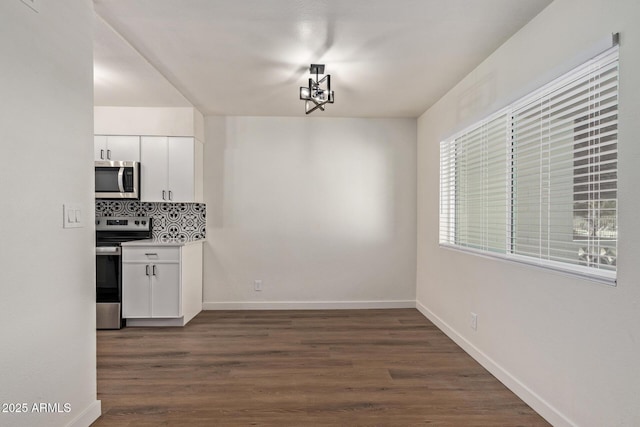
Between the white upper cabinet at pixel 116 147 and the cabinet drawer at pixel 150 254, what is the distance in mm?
1069

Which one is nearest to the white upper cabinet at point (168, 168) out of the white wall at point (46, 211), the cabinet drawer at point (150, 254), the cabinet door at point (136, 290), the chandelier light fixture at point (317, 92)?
the cabinet drawer at point (150, 254)

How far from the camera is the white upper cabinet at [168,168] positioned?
430 centimetres

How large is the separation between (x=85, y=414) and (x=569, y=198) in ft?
9.74

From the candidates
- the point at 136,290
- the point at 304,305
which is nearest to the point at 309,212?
the point at 304,305

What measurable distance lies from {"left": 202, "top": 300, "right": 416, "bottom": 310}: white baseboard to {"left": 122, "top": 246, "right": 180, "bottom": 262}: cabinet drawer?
1.00m

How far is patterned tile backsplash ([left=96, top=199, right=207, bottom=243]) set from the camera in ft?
15.0

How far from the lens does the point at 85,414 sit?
2080 millimetres

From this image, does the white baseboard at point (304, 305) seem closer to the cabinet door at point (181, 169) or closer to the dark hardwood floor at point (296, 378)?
the dark hardwood floor at point (296, 378)

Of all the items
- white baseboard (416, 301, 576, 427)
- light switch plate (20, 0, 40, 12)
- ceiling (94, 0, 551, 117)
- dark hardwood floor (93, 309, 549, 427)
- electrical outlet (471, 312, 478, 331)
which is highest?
ceiling (94, 0, 551, 117)

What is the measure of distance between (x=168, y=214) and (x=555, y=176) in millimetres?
4094

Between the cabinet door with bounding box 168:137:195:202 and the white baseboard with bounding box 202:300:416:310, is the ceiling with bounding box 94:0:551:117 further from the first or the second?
the white baseboard with bounding box 202:300:416:310

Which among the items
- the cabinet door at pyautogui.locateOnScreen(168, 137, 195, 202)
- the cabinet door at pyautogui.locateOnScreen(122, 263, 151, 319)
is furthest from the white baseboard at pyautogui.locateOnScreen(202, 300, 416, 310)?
the cabinet door at pyautogui.locateOnScreen(168, 137, 195, 202)

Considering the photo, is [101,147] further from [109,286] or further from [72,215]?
[72,215]

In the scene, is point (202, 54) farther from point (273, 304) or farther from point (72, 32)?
point (273, 304)
